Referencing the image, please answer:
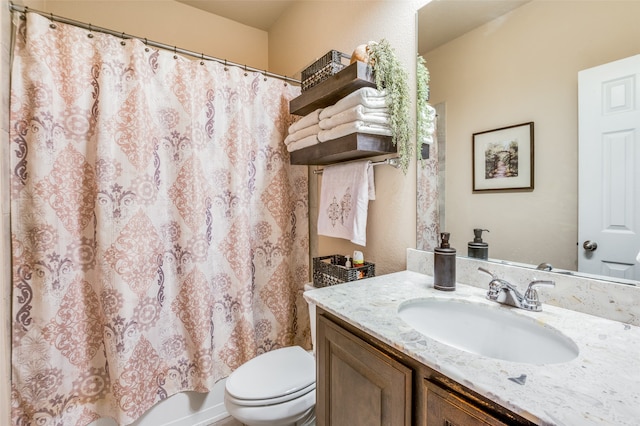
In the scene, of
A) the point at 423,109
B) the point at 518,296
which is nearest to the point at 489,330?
the point at 518,296

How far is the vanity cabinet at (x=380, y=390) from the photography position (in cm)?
53

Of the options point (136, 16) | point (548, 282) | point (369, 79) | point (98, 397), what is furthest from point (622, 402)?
point (136, 16)

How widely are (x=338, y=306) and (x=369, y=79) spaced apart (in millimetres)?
882

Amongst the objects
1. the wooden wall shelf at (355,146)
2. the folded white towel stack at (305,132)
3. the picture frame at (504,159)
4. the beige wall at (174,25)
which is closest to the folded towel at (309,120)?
the folded white towel stack at (305,132)

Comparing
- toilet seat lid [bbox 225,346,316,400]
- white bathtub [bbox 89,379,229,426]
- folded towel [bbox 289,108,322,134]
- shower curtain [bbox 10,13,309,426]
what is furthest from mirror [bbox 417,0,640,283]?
white bathtub [bbox 89,379,229,426]

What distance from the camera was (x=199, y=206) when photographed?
Result: 1.50 m

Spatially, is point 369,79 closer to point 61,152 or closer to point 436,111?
point 436,111

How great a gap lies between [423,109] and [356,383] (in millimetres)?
1089

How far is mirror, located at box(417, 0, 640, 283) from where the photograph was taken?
2.71 feet

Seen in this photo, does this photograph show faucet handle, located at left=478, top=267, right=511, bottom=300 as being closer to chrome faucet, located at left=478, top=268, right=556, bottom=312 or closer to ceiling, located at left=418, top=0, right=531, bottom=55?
chrome faucet, located at left=478, top=268, right=556, bottom=312

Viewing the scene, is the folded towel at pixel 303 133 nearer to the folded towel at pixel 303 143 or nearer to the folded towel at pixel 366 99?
the folded towel at pixel 303 143

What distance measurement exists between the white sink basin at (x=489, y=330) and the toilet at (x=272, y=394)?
0.58 m

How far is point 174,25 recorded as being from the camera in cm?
203

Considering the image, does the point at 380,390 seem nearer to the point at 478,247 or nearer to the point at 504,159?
the point at 478,247
